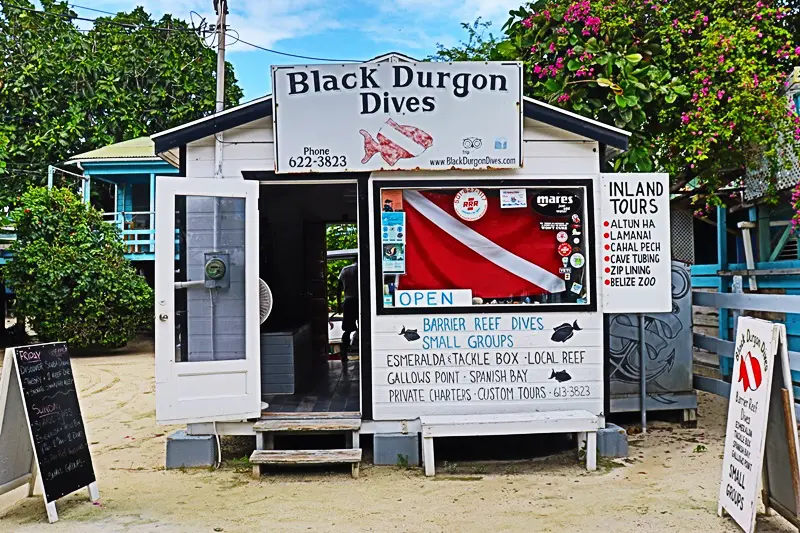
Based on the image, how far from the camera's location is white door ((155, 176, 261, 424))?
5.84 meters

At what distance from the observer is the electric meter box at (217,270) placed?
6.07 meters

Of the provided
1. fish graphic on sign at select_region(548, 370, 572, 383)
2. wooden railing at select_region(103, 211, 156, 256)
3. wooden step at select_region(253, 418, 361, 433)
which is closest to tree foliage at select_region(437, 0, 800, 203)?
fish graphic on sign at select_region(548, 370, 572, 383)

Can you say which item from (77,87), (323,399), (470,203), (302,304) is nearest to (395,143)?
(470,203)

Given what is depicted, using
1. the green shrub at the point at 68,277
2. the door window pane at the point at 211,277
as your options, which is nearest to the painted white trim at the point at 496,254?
the door window pane at the point at 211,277

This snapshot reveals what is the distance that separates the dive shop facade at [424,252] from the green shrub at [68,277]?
10364 mm

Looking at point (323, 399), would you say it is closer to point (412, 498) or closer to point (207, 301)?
point (207, 301)

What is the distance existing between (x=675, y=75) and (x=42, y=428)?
841 cm

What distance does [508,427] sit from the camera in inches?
229

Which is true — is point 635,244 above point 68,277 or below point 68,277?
above

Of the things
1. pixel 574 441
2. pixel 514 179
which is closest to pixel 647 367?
pixel 574 441

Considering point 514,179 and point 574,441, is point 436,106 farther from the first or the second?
point 574,441

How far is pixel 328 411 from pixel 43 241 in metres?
11.4

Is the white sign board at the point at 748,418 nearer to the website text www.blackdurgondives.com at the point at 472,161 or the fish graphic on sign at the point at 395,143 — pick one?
the website text www.blackdurgondives.com at the point at 472,161

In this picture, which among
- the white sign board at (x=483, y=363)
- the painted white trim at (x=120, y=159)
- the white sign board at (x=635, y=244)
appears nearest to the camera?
the white sign board at (x=483, y=363)
